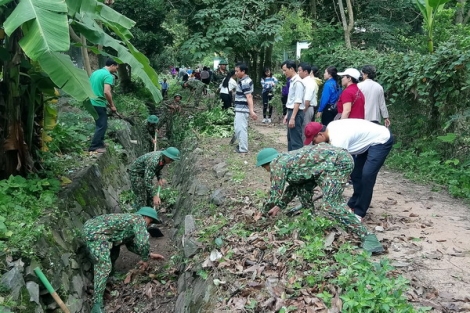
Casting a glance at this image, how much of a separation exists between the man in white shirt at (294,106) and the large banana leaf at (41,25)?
4662 millimetres

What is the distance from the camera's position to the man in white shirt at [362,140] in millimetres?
5113

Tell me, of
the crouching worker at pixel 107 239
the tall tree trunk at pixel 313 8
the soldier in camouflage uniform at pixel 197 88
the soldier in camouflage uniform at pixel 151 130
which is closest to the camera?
the crouching worker at pixel 107 239

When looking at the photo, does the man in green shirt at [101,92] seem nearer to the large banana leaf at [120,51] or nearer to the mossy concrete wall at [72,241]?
the mossy concrete wall at [72,241]

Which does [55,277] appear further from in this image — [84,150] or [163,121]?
[163,121]

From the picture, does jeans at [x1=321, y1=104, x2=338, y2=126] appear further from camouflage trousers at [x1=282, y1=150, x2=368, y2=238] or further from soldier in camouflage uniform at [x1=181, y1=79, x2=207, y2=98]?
soldier in camouflage uniform at [x1=181, y1=79, x2=207, y2=98]

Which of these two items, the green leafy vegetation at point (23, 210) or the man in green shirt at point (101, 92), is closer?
the green leafy vegetation at point (23, 210)

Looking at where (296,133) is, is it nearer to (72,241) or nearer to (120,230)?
(120,230)

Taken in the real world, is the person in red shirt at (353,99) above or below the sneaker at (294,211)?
above

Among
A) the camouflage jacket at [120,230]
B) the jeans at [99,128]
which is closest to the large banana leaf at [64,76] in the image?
the camouflage jacket at [120,230]

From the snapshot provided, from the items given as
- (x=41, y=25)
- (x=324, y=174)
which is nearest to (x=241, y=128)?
(x=324, y=174)

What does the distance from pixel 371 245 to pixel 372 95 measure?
150 inches

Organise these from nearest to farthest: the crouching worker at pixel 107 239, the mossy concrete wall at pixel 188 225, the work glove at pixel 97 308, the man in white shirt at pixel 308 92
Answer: the mossy concrete wall at pixel 188 225
the work glove at pixel 97 308
the crouching worker at pixel 107 239
the man in white shirt at pixel 308 92

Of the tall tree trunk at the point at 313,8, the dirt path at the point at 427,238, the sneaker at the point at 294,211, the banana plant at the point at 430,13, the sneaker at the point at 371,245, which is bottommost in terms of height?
the dirt path at the point at 427,238

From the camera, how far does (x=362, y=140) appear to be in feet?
17.8
